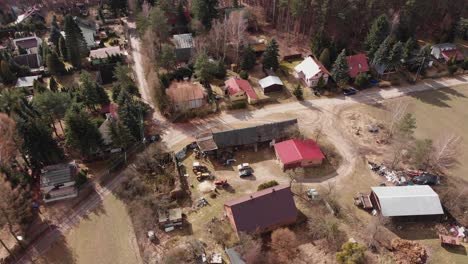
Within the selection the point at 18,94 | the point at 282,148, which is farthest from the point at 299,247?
the point at 18,94

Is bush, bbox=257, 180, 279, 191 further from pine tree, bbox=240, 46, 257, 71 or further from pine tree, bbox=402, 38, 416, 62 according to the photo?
pine tree, bbox=402, 38, 416, 62

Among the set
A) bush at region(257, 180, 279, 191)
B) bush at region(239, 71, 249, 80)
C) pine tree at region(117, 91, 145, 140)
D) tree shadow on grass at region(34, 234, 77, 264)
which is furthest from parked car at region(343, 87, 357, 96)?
tree shadow on grass at region(34, 234, 77, 264)

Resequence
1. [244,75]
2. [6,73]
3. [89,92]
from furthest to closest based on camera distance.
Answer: [244,75], [6,73], [89,92]

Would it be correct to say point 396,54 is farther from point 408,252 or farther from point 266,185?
point 408,252

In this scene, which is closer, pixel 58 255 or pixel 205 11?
pixel 58 255

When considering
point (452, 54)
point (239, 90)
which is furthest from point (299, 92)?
point (452, 54)

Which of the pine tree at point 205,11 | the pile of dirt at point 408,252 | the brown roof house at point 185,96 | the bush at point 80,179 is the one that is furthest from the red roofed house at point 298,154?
the pine tree at point 205,11

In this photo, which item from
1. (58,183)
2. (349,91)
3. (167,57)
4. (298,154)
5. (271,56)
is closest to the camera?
(58,183)

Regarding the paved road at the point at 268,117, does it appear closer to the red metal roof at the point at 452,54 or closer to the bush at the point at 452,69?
the bush at the point at 452,69
